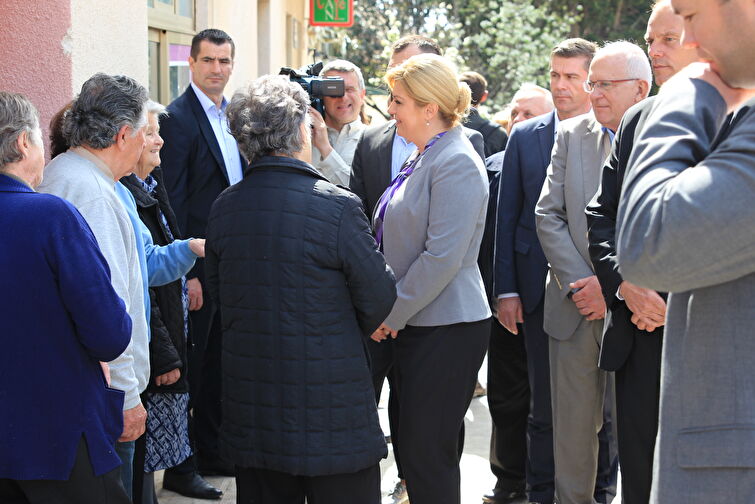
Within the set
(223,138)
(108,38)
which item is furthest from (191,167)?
(108,38)

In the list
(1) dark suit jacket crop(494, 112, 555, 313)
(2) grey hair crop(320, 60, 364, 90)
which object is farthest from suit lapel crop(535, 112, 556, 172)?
(2) grey hair crop(320, 60, 364, 90)

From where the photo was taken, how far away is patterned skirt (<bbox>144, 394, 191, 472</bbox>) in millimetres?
3768

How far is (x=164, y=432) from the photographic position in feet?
12.6

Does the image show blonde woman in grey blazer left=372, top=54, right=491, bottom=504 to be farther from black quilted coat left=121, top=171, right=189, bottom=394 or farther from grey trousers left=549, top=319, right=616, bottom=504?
black quilted coat left=121, top=171, right=189, bottom=394

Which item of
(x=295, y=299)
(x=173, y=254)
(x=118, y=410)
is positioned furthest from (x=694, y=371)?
(x=173, y=254)

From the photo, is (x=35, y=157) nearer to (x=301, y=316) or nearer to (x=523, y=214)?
(x=301, y=316)

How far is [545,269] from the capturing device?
13.7ft

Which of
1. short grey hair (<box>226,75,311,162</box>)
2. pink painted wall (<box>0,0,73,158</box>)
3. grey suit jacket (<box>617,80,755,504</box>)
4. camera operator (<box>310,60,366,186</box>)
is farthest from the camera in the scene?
camera operator (<box>310,60,366,186</box>)

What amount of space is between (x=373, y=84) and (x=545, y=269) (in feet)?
31.0

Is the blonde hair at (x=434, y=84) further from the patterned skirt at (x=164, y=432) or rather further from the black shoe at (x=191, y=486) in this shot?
the black shoe at (x=191, y=486)

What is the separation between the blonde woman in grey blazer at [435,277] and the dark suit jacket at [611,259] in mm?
457

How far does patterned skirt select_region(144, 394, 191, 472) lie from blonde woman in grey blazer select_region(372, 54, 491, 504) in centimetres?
96

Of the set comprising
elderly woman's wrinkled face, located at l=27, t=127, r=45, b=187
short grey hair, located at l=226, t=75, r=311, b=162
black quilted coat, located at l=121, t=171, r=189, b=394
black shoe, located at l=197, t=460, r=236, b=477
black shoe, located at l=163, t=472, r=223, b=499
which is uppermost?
short grey hair, located at l=226, t=75, r=311, b=162

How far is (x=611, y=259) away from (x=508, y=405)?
1.55 metres
